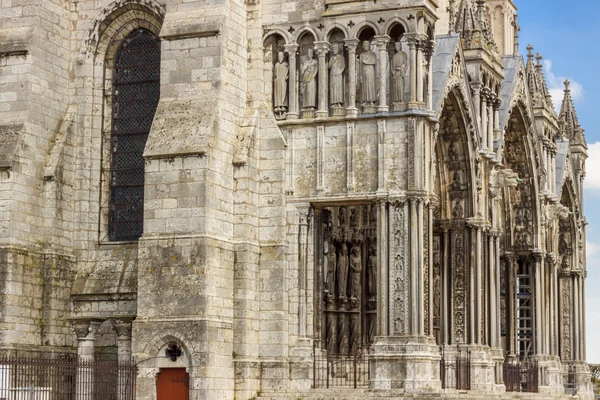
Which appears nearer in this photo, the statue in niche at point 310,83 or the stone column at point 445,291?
the statue in niche at point 310,83

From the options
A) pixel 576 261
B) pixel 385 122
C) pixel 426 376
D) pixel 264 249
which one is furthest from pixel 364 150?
pixel 576 261

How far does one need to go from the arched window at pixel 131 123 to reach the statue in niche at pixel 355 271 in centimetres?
557

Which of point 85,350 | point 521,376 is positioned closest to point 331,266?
point 85,350

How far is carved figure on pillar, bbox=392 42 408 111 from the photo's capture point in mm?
29250

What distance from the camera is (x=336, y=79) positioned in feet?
98.2

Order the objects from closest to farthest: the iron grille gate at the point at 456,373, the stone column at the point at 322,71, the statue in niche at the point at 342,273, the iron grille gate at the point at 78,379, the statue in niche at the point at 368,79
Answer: the iron grille gate at the point at 78,379 → the statue in niche at the point at 368,79 → the stone column at the point at 322,71 → the iron grille gate at the point at 456,373 → the statue in niche at the point at 342,273

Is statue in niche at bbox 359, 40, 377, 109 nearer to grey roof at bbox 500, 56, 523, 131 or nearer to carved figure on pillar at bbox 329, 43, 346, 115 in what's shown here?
carved figure on pillar at bbox 329, 43, 346, 115

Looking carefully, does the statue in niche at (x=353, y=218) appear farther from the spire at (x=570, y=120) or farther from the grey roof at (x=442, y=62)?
the spire at (x=570, y=120)

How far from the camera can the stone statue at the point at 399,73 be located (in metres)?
29.3

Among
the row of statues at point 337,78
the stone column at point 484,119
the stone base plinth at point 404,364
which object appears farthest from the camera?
the stone column at point 484,119

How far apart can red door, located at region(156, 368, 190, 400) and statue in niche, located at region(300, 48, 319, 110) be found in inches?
261

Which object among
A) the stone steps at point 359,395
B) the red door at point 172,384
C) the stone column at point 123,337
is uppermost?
the stone column at point 123,337

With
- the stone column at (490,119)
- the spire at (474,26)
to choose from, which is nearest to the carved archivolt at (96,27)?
the spire at (474,26)

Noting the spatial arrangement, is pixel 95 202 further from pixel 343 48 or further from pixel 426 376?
pixel 426 376
